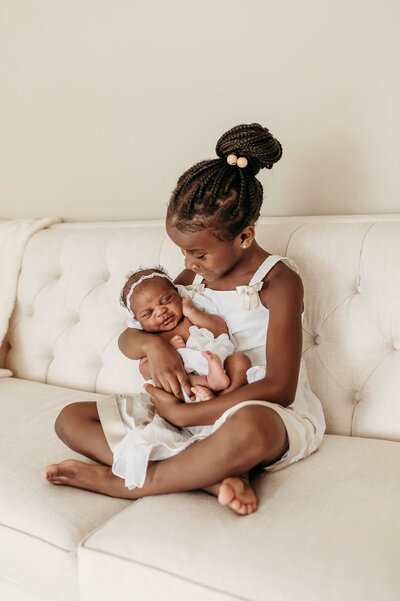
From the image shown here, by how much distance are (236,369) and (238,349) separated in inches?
4.9

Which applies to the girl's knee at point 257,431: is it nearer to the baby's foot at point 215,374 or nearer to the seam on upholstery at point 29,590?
the baby's foot at point 215,374

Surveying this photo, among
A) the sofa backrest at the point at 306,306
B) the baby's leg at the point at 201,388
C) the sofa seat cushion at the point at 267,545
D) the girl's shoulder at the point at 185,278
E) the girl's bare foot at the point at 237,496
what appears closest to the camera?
the sofa seat cushion at the point at 267,545

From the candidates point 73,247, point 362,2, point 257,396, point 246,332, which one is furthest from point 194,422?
point 362,2

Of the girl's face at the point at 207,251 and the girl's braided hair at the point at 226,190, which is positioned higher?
the girl's braided hair at the point at 226,190

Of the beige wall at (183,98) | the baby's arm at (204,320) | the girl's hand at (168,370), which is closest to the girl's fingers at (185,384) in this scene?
the girl's hand at (168,370)

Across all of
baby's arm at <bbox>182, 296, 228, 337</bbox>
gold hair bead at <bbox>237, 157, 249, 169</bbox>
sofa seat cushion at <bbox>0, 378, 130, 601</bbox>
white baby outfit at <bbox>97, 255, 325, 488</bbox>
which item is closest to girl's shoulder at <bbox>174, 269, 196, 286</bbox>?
white baby outfit at <bbox>97, 255, 325, 488</bbox>

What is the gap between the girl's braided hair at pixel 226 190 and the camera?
1324 millimetres

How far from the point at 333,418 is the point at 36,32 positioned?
1.91 m

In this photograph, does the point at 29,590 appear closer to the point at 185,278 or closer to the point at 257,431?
the point at 257,431

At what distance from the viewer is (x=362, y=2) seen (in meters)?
1.62

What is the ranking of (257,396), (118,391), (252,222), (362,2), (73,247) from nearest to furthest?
(257,396)
(252,222)
(362,2)
(118,391)
(73,247)

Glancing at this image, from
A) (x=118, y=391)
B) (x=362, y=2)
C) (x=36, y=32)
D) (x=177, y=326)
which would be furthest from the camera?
(x=36, y=32)

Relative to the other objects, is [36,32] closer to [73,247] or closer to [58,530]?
[73,247]

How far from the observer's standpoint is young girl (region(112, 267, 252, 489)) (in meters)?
1.23
